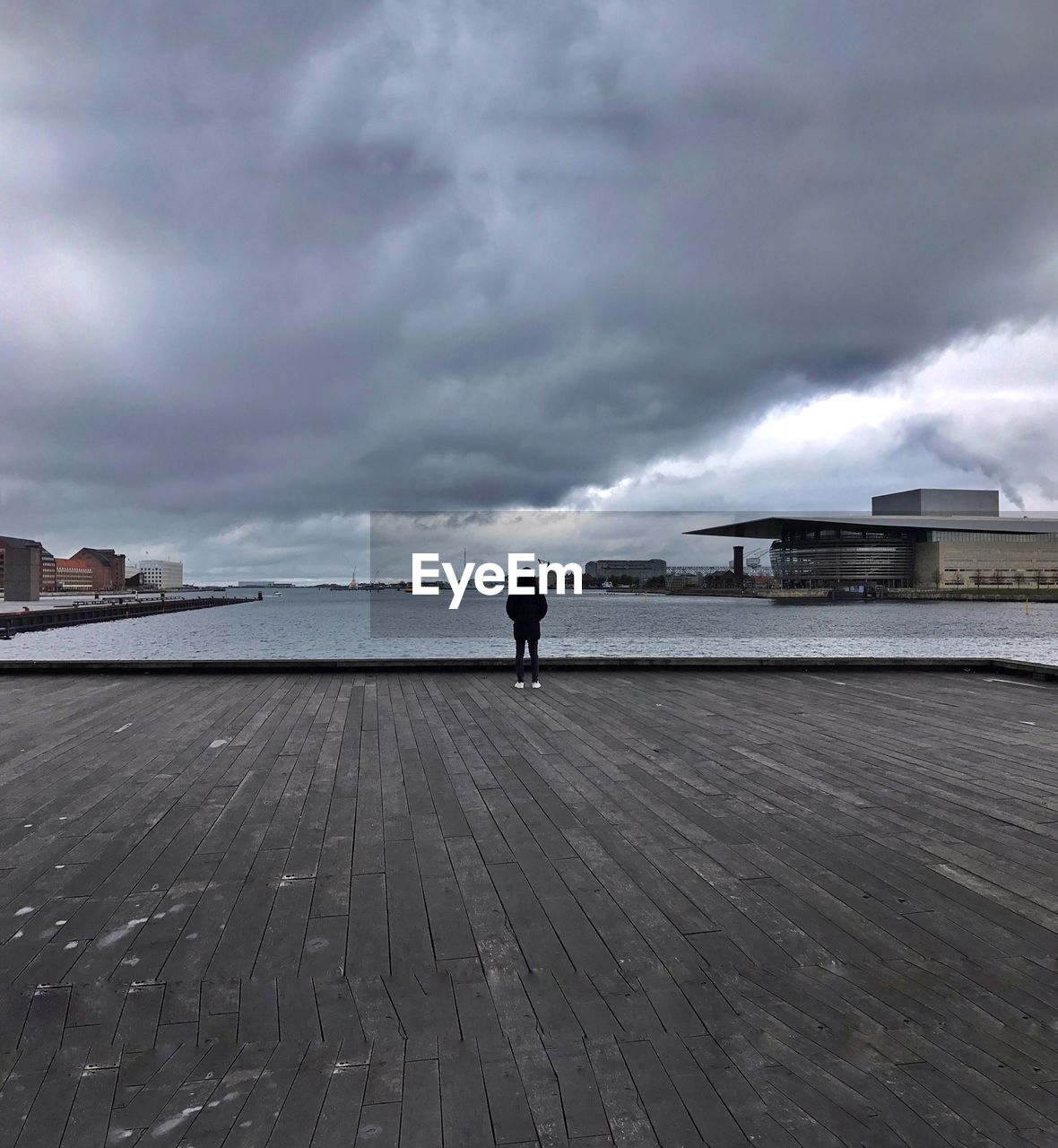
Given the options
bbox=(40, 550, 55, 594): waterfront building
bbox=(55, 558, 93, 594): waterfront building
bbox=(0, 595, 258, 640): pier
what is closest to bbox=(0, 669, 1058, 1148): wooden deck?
bbox=(0, 595, 258, 640): pier

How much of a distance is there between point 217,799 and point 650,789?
107 inches

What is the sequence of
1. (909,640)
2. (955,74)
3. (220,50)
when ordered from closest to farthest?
(220,50) < (955,74) < (909,640)

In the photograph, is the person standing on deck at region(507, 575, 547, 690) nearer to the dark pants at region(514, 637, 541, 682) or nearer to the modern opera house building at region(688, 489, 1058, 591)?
the dark pants at region(514, 637, 541, 682)

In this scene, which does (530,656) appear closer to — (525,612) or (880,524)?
(525,612)

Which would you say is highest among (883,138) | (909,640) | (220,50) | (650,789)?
(883,138)

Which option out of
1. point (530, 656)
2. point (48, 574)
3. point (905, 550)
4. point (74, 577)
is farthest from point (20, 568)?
point (905, 550)

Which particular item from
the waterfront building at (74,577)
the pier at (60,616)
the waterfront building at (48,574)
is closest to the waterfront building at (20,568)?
the pier at (60,616)

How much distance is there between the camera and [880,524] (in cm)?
7694

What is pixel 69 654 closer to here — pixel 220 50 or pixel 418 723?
pixel 220 50

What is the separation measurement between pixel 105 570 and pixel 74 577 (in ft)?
21.5

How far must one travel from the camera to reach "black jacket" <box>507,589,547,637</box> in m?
8.07

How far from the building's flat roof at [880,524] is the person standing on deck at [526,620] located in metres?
80.8

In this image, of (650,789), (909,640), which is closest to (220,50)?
(650,789)

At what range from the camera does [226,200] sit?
51.3 feet
